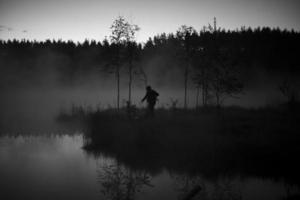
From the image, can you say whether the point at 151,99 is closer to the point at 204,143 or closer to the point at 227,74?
the point at 227,74

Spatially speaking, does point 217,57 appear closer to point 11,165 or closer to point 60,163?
point 60,163

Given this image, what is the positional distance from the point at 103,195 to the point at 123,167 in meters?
3.07

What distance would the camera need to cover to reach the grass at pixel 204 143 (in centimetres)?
1142

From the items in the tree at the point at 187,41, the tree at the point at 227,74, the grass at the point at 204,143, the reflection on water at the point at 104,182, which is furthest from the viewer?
the tree at the point at 187,41

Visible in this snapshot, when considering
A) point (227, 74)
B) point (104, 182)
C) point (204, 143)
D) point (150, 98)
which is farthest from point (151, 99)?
point (104, 182)

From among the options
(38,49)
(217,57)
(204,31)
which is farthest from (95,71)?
(217,57)

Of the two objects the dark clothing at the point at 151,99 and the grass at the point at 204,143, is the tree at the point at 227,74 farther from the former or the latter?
the dark clothing at the point at 151,99

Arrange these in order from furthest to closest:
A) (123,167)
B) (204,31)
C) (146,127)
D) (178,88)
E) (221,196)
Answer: (178,88) < (204,31) < (146,127) < (123,167) < (221,196)

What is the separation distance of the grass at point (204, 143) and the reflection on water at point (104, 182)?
686 mm

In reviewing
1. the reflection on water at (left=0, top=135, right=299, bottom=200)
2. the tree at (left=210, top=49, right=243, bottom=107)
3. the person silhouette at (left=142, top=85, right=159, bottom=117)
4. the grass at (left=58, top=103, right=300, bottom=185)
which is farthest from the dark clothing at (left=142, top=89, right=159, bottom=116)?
the reflection on water at (left=0, top=135, right=299, bottom=200)

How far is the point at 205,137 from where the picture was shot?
13891 millimetres

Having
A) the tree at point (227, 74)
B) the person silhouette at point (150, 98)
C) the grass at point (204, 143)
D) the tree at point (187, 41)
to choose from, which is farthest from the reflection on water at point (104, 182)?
the tree at point (187, 41)

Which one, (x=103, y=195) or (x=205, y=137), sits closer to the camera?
(x=103, y=195)

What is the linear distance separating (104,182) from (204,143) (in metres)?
5.41
